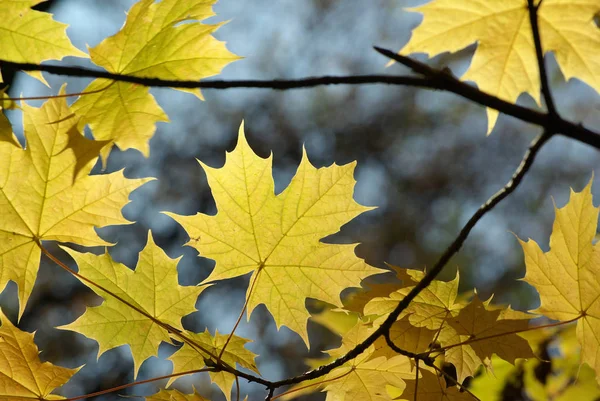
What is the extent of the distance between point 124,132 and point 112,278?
0.46 m

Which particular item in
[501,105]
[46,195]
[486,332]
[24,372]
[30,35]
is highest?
[30,35]

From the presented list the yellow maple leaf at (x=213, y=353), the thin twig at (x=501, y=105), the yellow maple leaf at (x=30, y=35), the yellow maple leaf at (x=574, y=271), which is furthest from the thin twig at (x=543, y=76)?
the yellow maple leaf at (x=30, y=35)

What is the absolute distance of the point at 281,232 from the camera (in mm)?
1285

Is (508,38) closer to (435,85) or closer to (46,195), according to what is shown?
(435,85)

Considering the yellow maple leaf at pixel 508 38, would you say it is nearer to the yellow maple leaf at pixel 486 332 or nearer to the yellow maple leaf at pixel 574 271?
the yellow maple leaf at pixel 574 271

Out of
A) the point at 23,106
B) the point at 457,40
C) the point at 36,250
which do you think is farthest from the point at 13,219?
the point at 457,40

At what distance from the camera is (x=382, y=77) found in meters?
0.81

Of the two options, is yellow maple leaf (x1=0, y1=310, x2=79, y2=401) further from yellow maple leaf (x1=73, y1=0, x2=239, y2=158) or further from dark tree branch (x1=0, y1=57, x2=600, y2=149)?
dark tree branch (x1=0, y1=57, x2=600, y2=149)

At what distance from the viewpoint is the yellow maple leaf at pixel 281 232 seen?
4.18ft

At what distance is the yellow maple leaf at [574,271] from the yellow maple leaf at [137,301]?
2.52ft

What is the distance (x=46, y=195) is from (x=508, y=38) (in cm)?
120

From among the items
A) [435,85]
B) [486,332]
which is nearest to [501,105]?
[435,85]

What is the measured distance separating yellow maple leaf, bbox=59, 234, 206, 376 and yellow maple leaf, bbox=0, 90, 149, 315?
71mm

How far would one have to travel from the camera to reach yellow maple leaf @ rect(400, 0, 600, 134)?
139 centimetres
